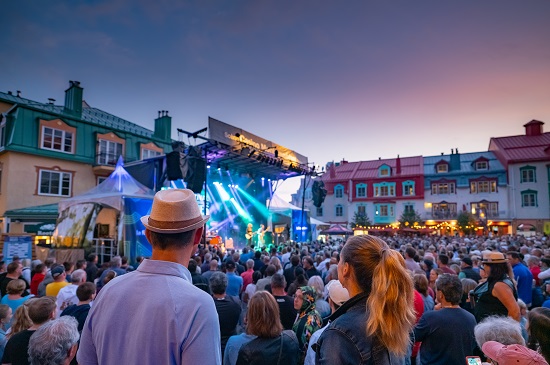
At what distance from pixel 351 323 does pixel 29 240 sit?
12.4 meters

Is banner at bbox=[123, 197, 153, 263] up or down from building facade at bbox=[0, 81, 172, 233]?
down

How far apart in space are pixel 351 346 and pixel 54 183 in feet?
74.2

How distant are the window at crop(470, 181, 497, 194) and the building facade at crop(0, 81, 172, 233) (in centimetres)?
3348

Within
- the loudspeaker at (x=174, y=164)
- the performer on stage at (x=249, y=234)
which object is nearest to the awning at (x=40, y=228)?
the loudspeaker at (x=174, y=164)

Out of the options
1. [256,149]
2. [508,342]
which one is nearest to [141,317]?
[508,342]

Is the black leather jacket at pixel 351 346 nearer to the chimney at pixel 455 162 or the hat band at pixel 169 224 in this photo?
the hat band at pixel 169 224

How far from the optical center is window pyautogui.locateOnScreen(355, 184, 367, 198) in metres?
42.5

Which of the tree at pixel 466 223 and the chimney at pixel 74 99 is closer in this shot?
the chimney at pixel 74 99

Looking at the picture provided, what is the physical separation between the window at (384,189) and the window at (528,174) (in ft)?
42.0

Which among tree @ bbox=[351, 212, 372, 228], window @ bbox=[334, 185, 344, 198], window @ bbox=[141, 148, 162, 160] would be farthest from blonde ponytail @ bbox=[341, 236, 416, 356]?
window @ bbox=[334, 185, 344, 198]

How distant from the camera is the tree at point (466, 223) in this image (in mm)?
33638

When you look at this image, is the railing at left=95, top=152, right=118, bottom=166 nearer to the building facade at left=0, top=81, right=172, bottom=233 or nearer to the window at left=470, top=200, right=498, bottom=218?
the building facade at left=0, top=81, right=172, bottom=233

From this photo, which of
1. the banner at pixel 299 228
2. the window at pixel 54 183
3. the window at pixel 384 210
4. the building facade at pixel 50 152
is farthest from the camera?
the window at pixel 384 210

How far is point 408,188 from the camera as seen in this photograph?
132 ft
